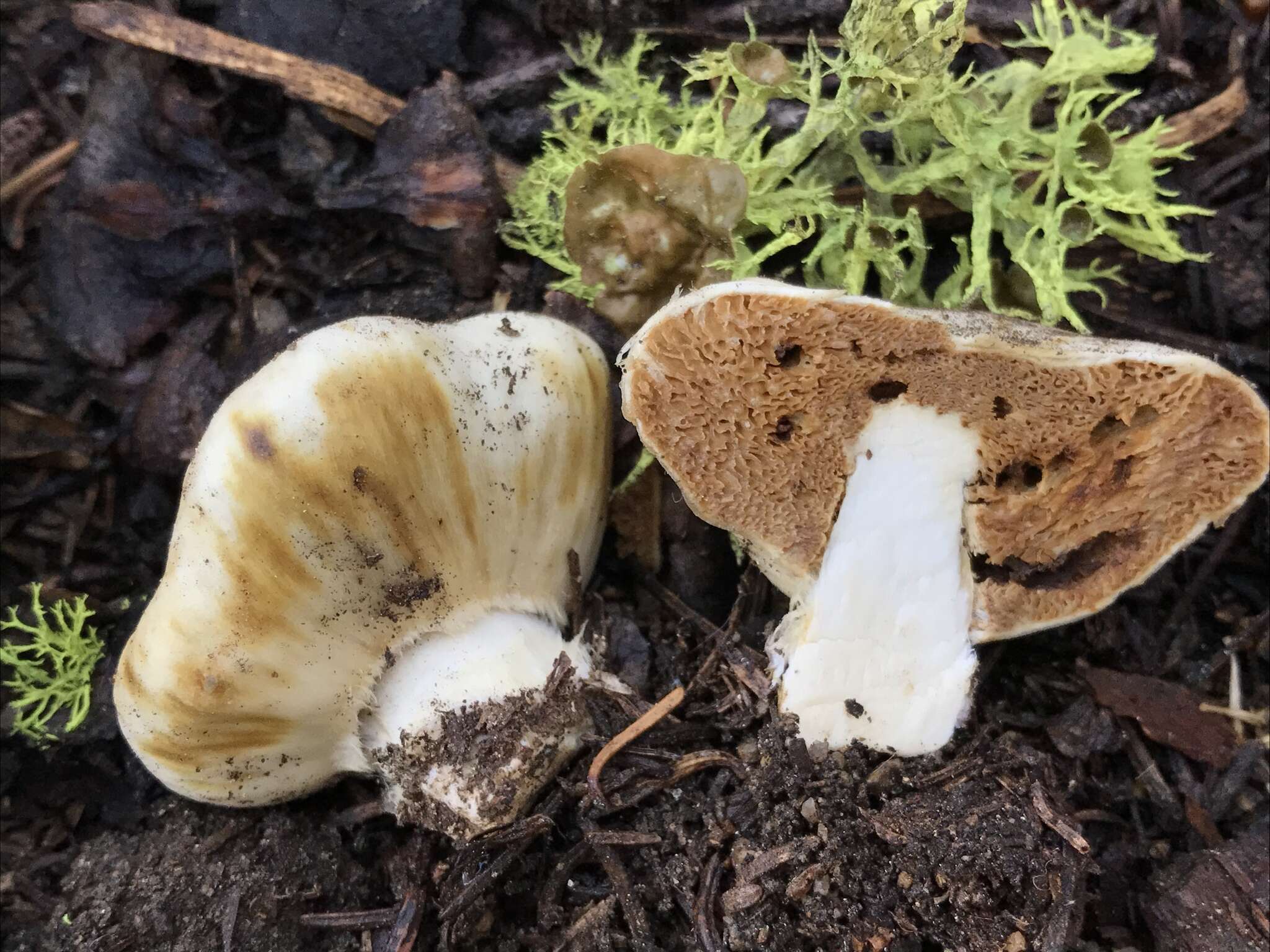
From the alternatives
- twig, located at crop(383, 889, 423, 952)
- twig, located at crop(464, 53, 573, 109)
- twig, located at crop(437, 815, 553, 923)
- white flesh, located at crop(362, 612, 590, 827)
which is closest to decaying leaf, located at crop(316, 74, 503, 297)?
twig, located at crop(464, 53, 573, 109)

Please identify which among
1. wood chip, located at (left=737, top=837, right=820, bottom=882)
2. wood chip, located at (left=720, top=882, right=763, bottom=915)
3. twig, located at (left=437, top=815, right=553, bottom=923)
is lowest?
twig, located at (left=437, top=815, right=553, bottom=923)

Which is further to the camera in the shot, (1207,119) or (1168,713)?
(1207,119)

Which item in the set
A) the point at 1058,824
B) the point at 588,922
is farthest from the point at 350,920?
the point at 1058,824

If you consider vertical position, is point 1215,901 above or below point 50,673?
above

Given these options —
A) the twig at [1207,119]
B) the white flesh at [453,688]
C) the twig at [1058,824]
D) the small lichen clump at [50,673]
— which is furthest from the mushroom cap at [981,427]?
the small lichen clump at [50,673]

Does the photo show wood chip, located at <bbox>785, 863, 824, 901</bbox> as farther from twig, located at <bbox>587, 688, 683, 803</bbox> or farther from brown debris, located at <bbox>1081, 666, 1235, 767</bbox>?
brown debris, located at <bbox>1081, 666, 1235, 767</bbox>

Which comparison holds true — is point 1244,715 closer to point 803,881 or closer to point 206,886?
point 803,881

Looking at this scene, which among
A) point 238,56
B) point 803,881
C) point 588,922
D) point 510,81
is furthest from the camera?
point 510,81

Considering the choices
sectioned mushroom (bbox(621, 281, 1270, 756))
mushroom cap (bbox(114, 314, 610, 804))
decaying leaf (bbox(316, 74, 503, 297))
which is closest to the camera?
mushroom cap (bbox(114, 314, 610, 804))
